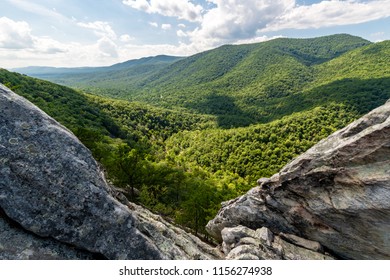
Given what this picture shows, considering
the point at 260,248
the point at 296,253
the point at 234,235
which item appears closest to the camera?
the point at 260,248

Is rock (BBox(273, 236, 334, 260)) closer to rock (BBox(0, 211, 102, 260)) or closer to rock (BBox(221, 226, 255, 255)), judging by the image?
rock (BBox(221, 226, 255, 255))

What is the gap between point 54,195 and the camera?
10.4m

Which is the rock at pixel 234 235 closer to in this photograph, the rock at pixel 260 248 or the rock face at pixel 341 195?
the rock at pixel 260 248

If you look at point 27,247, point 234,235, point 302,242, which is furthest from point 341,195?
point 27,247

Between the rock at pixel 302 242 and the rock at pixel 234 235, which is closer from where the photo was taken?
the rock at pixel 302 242

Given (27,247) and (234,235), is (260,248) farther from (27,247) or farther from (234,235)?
(27,247)

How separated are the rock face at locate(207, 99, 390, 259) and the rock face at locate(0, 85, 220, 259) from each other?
37.6ft

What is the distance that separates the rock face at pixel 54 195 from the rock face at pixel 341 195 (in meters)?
11.5

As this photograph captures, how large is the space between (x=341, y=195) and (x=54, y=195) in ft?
55.3

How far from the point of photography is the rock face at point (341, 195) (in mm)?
13672

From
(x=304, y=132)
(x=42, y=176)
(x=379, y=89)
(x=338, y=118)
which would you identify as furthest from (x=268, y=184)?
(x=379, y=89)

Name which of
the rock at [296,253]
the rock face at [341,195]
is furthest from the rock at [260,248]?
the rock face at [341,195]

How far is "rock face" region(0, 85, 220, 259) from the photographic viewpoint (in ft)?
33.1

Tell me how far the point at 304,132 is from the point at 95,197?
6067 inches
